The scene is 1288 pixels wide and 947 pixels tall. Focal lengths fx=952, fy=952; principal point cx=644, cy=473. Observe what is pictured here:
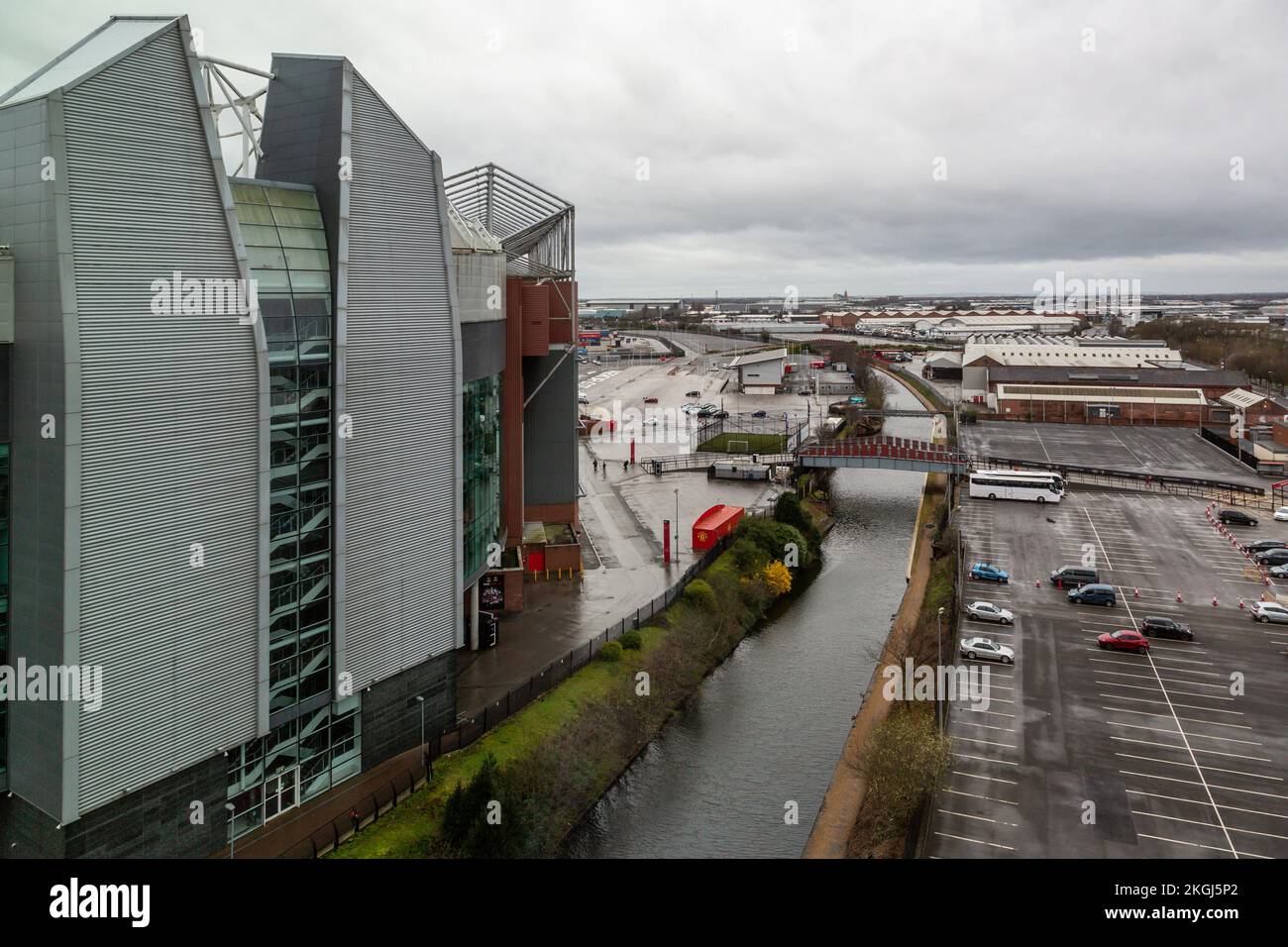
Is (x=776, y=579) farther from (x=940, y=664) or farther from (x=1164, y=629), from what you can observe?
(x=1164, y=629)

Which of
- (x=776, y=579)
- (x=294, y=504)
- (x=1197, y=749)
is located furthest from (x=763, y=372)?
(x=294, y=504)

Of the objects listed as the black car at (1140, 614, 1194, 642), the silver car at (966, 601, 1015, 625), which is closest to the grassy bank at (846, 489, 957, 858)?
the silver car at (966, 601, 1015, 625)

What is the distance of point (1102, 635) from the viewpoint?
2622 centimetres

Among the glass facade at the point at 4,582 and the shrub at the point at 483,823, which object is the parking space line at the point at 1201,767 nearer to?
the shrub at the point at 483,823

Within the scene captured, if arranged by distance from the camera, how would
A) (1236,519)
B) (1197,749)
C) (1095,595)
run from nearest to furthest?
1. (1197,749)
2. (1095,595)
3. (1236,519)

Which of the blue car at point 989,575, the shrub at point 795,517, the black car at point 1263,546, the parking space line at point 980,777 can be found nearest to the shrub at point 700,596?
the blue car at point 989,575

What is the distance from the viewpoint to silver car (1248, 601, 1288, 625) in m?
27.7

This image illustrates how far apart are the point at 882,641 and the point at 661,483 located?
2139 centimetres

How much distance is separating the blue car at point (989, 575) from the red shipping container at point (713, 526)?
912 centimetres

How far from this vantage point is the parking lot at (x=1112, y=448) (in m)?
52.5

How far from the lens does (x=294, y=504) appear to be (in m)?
17.0

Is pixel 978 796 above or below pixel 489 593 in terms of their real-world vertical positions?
below

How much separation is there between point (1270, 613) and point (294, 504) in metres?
27.1

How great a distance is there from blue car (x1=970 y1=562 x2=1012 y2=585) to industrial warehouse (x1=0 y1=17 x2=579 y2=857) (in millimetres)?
19665
